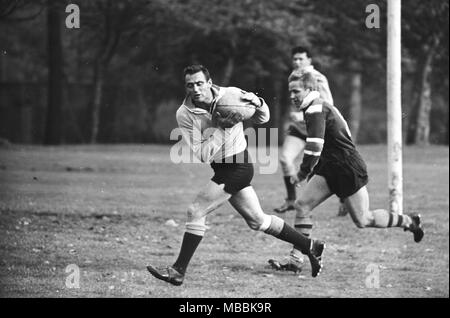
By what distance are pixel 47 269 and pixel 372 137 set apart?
47238 millimetres

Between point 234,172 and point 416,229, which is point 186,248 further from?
point 416,229

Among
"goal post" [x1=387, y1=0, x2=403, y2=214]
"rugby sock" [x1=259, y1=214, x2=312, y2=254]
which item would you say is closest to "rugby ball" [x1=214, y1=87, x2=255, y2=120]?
"rugby sock" [x1=259, y1=214, x2=312, y2=254]

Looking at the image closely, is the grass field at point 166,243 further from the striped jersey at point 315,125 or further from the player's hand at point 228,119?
the player's hand at point 228,119

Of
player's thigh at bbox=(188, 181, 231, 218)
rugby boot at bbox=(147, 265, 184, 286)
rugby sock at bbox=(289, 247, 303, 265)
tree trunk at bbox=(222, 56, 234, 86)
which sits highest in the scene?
tree trunk at bbox=(222, 56, 234, 86)

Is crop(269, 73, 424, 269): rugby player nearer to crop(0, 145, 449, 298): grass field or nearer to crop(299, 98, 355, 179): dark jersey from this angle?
crop(299, 98, 355, 179): dark jersey

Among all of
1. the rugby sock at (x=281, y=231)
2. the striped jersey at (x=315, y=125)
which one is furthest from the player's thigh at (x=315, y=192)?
the rugby sock at (x=281, y=231)

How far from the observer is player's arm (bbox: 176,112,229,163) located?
285 inches

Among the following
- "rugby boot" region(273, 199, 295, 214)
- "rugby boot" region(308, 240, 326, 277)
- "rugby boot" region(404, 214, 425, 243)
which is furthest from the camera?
"rugby boot" region(273, 199, 295, 214)

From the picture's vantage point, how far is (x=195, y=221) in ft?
26.6

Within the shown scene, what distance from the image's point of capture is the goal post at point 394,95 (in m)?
10.0

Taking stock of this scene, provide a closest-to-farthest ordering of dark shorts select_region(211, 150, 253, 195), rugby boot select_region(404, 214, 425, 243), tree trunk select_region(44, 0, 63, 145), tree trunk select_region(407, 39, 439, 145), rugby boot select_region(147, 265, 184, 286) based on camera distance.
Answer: dark shorts select_region(211, 150, 253, 195) → rugby boot select_region(147, 265, 184, 286) → rugby boot select_region(404, 214, 425, 243) → tree trunk select_region(44, 0, 63, 145) → tree trunk select_region(407, 39, 439, 145)

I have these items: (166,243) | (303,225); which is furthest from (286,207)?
(303,225)

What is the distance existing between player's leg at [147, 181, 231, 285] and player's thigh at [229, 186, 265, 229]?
261 millimetres

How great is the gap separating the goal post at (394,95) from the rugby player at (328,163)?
51 centimetres
